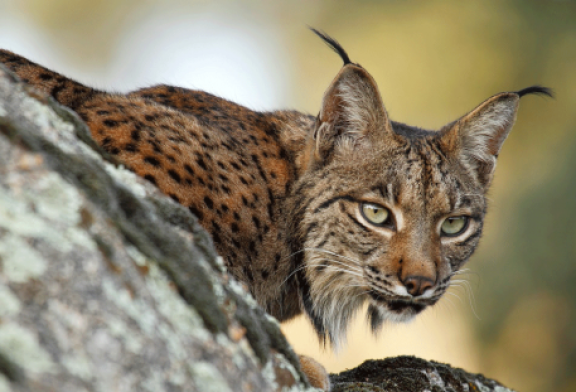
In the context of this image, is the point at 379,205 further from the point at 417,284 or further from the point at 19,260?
the point at 19,260

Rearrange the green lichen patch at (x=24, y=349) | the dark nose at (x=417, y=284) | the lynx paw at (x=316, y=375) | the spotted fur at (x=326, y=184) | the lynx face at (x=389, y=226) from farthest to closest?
1. the lynx face at (x=389, y=226)
2. the dark nose at (x=417, y=284)
3. the spotted fur at (x=326, y=184)
4. the lynx paw at (x=316, y=375)
5. the green lichen patch at (x=24, y=349)

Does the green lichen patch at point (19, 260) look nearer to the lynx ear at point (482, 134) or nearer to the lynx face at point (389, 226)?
the lynx face at point (389, 226)

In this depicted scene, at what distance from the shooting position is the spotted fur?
289 centimetres

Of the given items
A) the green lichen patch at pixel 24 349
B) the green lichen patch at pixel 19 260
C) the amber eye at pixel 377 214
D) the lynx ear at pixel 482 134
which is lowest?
the green lichen patch at pixel 24 349

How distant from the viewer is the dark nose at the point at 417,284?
3.03 metres

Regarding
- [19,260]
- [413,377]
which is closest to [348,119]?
[413,377]

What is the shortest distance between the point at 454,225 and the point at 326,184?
817mm

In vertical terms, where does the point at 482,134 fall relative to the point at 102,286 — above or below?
above

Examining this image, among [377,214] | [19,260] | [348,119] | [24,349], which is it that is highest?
[348,119]

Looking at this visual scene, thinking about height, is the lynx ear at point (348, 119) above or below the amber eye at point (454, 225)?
above

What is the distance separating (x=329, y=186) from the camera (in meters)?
3.39

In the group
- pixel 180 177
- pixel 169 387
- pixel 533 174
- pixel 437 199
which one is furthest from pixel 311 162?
pixel 533 174

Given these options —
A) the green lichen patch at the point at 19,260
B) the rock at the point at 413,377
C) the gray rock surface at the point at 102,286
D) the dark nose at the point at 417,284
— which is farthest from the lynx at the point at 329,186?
the green lichen patch at the point at 19,260

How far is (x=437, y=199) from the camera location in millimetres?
3229
